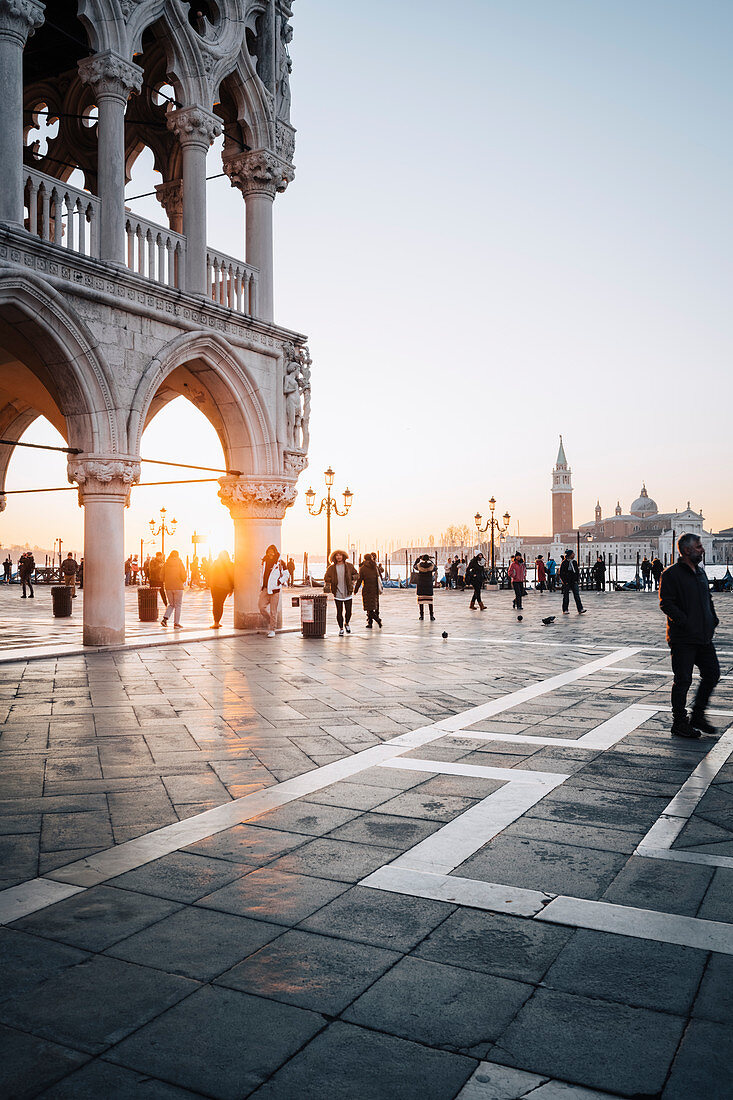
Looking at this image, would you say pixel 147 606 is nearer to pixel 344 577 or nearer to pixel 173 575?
pixel 173 575

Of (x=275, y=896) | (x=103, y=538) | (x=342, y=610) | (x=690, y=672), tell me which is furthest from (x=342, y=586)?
(x=275, y=896)

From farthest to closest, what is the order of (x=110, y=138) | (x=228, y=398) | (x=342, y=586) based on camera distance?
1. (x=342, y=586)
2. (x=228, y=398)
3. (x=110, y=138)

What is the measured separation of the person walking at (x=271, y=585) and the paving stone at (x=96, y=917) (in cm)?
1050

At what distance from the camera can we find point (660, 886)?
3283 millimetres

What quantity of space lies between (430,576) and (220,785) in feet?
43.2

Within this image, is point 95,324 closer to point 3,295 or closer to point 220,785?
point 3,295

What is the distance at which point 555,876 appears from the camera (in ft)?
11.1

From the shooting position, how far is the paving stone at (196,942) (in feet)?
8.74

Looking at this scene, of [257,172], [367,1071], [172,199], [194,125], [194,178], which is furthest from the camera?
[172,199]

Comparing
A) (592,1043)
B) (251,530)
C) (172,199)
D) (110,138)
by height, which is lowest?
(592,1043)

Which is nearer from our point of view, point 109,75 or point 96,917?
point 96,917

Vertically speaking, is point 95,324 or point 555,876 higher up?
point 95,324

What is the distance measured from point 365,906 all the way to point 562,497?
16461 centimetres

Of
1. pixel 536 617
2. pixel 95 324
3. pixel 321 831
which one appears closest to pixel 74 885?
pixel 321 831
